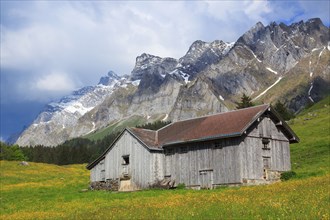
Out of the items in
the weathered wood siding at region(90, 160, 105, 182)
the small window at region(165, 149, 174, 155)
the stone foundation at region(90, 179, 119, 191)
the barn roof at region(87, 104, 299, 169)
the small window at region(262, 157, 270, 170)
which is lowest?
the stone foundation at region(90, 179, 119, 191)

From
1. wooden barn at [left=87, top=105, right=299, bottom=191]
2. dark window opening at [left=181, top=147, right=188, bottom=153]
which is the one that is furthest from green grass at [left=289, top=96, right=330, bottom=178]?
dark window opening at [left=181, top=147, right=188, bottom=153]

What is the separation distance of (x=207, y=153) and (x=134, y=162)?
33.3 ft

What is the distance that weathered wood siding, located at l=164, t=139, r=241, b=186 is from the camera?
144 ft

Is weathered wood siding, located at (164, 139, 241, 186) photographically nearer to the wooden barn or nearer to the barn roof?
the wooden barn

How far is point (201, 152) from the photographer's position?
4647cm

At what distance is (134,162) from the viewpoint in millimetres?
51250

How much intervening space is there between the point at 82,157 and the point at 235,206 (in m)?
152

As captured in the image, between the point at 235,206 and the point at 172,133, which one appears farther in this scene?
the point at 172,133

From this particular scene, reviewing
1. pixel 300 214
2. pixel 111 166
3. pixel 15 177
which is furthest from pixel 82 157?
pixel 300 214

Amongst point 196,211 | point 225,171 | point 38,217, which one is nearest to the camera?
point 196,211

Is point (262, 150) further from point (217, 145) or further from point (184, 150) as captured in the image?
point (184, 150)

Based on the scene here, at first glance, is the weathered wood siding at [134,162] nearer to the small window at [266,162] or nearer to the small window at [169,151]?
the small window at [169,151]

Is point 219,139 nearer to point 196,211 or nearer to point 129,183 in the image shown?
point 129,183

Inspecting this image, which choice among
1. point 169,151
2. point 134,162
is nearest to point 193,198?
point 169,151
